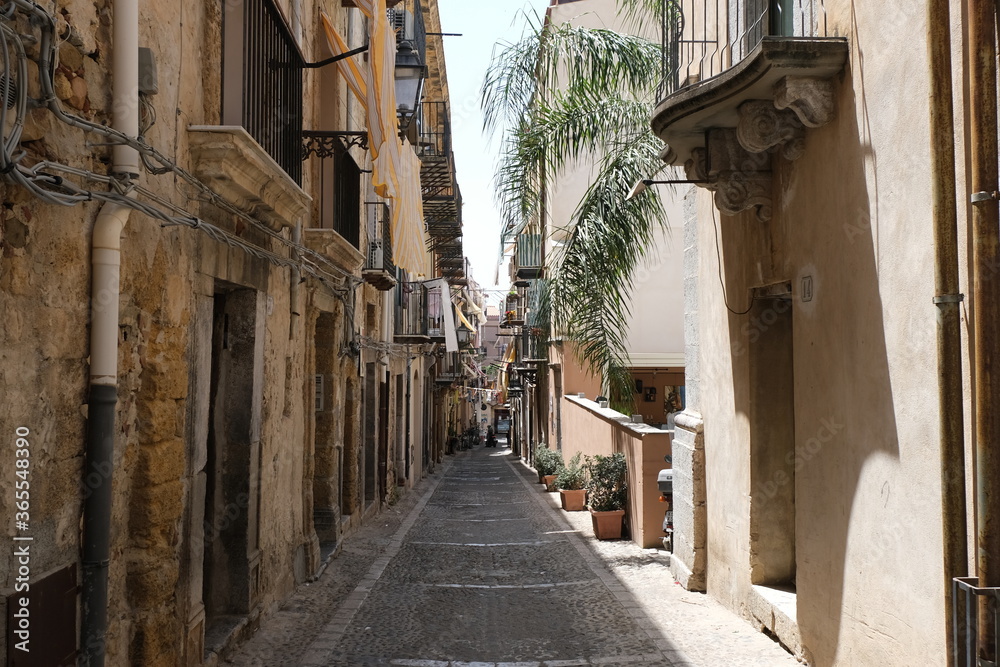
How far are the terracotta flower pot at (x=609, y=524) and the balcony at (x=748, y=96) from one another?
549 cm

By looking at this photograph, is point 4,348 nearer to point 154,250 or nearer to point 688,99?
point 154,250

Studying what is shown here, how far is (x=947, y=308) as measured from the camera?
3.88m

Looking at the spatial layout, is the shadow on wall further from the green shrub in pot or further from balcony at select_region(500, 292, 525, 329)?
balcony at select_region(500, 292, 525, 329)

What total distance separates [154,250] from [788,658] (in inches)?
188

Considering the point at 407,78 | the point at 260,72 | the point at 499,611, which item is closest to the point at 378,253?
the point at 407,78

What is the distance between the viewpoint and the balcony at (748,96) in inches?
197

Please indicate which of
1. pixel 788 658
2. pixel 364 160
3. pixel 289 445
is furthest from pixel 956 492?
pixel 364 160

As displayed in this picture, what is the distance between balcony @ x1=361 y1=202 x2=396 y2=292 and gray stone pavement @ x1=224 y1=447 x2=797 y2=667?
3.72 metres

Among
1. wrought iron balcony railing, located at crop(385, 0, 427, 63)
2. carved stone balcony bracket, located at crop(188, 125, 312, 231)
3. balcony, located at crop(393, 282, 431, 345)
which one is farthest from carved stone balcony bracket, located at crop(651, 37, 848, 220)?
balcony, located at crop(393, 282, 431, 345)

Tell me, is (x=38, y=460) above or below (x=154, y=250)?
below

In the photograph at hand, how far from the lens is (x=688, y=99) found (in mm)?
5738

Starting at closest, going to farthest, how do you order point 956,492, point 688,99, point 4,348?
point 4,348 < point 956,492 < point 688,99

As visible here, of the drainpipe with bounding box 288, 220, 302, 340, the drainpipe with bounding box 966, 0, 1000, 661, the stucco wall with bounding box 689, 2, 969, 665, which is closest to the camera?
the drainpipe with bounding box 966, 0, 1000, 661

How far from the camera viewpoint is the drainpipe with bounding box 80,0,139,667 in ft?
12.7
